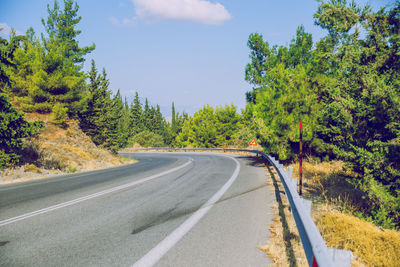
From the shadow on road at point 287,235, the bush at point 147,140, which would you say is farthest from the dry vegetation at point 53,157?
the bush at point 147,140

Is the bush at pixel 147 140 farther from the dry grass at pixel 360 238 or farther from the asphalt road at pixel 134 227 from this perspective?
the dry grass at pixel 360 238

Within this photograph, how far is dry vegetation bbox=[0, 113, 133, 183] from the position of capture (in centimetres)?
1266

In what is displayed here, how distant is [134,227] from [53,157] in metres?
13.0

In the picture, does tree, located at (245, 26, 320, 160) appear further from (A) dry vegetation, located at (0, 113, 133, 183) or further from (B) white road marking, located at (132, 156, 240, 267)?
(A) dry vegetation, located at (0, 113, 133, 183)

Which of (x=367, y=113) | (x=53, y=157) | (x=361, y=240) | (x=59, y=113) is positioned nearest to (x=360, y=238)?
(x=361, y=240)

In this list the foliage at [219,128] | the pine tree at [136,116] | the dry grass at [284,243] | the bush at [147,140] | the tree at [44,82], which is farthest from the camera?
the pine tree at [136,116]

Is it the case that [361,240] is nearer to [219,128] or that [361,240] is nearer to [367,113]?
[367,113]

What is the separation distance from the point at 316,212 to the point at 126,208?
13.6 feet

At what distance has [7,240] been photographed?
402 centimetres

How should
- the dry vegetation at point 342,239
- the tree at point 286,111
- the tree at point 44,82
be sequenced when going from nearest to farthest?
1. the dry vegetation at point 342,239
2. the tree at point 286,111
3. the tree at point 44,82

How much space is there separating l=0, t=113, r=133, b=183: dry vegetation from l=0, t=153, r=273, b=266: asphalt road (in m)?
5.61

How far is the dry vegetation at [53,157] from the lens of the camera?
12665 mm

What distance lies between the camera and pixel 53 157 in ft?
50.6

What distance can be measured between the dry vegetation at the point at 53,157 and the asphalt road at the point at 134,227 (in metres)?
5.61
